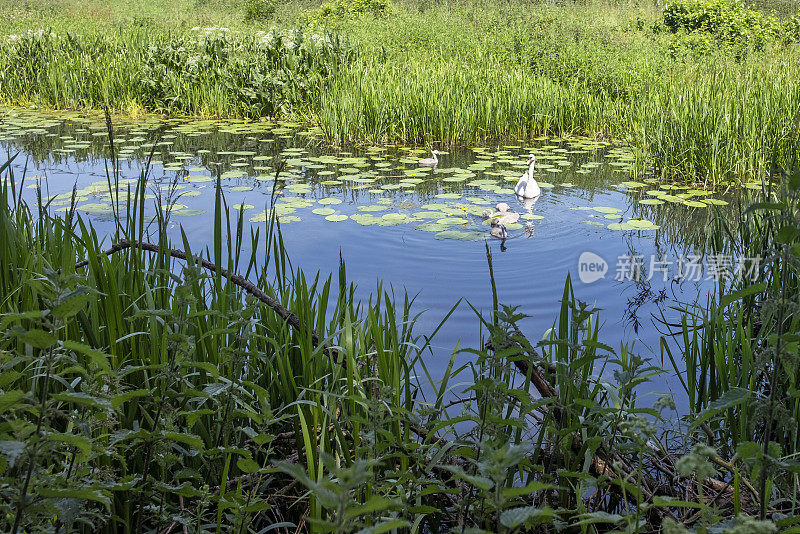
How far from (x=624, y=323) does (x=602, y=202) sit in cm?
245

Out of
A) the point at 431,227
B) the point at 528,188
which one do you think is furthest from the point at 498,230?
the point at 528,188

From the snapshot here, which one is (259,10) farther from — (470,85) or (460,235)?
(460,235)

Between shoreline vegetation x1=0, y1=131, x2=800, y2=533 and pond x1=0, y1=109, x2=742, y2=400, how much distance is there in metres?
0.62

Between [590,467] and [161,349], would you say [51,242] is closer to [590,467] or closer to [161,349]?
[161,349]

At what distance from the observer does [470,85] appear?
8398mm

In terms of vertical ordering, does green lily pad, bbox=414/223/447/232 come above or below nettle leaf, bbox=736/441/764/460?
below

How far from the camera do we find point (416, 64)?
9531 mm

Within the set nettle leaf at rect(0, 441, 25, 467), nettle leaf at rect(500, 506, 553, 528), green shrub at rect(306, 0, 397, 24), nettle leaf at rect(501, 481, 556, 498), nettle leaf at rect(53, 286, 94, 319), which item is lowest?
nettle leaf at rect(500, 506, 553, 528)

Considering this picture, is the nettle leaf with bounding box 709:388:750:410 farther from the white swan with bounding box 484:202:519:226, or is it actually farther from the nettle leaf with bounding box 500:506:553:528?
the white swan with bounding box 484:202:519:226

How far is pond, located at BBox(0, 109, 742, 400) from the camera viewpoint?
3986mm

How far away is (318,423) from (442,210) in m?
3.87

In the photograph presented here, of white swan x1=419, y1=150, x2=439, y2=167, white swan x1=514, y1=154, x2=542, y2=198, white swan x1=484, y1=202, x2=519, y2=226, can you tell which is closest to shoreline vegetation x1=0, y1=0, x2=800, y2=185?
white swan x1=419, y1=150, x2=439, y2=167

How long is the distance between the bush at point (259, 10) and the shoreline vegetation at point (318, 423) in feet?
76.3

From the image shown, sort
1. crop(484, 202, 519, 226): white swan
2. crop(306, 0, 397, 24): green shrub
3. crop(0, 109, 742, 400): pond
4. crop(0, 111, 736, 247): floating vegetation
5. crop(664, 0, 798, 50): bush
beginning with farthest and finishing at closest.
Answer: crop(306, 0, 397, 24): green shrub, crop(664, 0, 798, 50): bush, crop(0, 111, 736, 247): floating vegetation, crop(484, 202, 519, 226): white swan, crop(0, 109, 742, 400): pond
